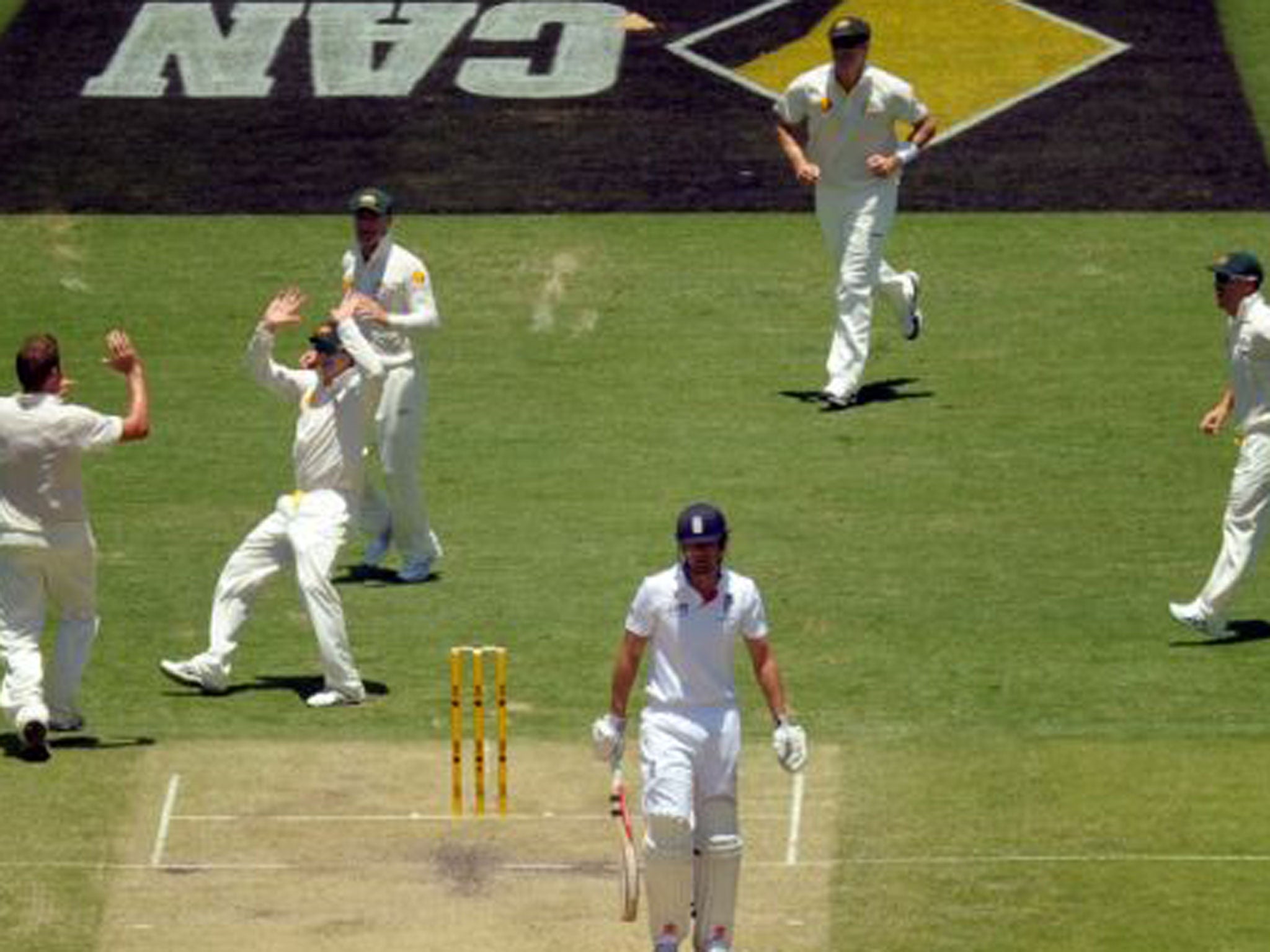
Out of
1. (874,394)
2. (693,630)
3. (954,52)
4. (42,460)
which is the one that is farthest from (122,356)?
(954,52)

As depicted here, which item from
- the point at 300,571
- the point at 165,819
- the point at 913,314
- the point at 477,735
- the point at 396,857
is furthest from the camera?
the point at 913,314

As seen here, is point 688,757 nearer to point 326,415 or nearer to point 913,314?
point 326,415

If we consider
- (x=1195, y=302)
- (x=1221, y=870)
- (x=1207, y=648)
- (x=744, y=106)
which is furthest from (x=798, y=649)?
(x=744, y=106)

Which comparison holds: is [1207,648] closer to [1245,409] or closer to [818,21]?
[1245,409]

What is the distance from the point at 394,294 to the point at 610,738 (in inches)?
258

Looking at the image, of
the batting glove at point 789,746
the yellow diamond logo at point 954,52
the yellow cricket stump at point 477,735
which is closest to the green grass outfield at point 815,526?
the yellow cricket stump at point 477,735

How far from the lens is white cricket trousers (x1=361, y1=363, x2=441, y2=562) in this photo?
24.9m

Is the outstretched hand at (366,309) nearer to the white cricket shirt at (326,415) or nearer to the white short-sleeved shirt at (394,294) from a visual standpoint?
the white short-sleeved shirt at (394,294)

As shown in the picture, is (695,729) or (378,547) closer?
(695,729)

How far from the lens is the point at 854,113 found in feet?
91.7

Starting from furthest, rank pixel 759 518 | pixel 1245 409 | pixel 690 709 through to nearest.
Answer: pixel 759 518 → pixel 1245 409 → pixel 690 709

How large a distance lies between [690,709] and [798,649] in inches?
199

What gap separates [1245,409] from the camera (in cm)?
2345

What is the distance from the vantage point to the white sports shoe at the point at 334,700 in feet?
75.0
